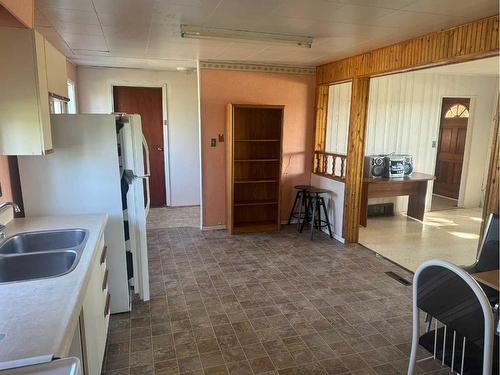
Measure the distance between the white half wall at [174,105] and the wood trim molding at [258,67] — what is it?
1435 mm

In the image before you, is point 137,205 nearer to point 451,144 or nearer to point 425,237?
point 425,237

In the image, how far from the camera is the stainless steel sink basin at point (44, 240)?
2.09 m

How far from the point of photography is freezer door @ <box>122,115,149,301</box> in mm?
2688

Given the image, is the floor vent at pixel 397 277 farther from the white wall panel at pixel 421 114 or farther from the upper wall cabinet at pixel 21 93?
the upper wall cabinet at pixel 21 93

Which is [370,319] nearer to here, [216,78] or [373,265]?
[373,265]

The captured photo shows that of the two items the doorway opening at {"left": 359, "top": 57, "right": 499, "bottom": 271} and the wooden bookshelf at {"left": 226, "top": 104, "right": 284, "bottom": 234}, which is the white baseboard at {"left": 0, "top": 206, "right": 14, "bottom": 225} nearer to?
the wooden bookshelf at {"left": 226, "top": 104, "right": 284, "bottom": 234}

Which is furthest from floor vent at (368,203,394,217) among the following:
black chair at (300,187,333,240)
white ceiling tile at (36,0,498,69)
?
white ceiling tile at (36,0,498,69)

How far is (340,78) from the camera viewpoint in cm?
448

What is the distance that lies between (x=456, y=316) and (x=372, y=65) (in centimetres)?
305

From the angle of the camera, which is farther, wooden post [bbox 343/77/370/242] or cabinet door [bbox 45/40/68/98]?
wooden post [bbox 343/77/370/242]

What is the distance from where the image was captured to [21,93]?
1850mm

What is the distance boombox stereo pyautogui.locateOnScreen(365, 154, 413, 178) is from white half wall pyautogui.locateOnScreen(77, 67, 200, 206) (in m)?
2.95

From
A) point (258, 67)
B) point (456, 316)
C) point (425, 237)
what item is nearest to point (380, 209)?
point (425, 237)

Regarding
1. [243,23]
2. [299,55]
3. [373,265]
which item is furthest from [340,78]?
[373,265]
